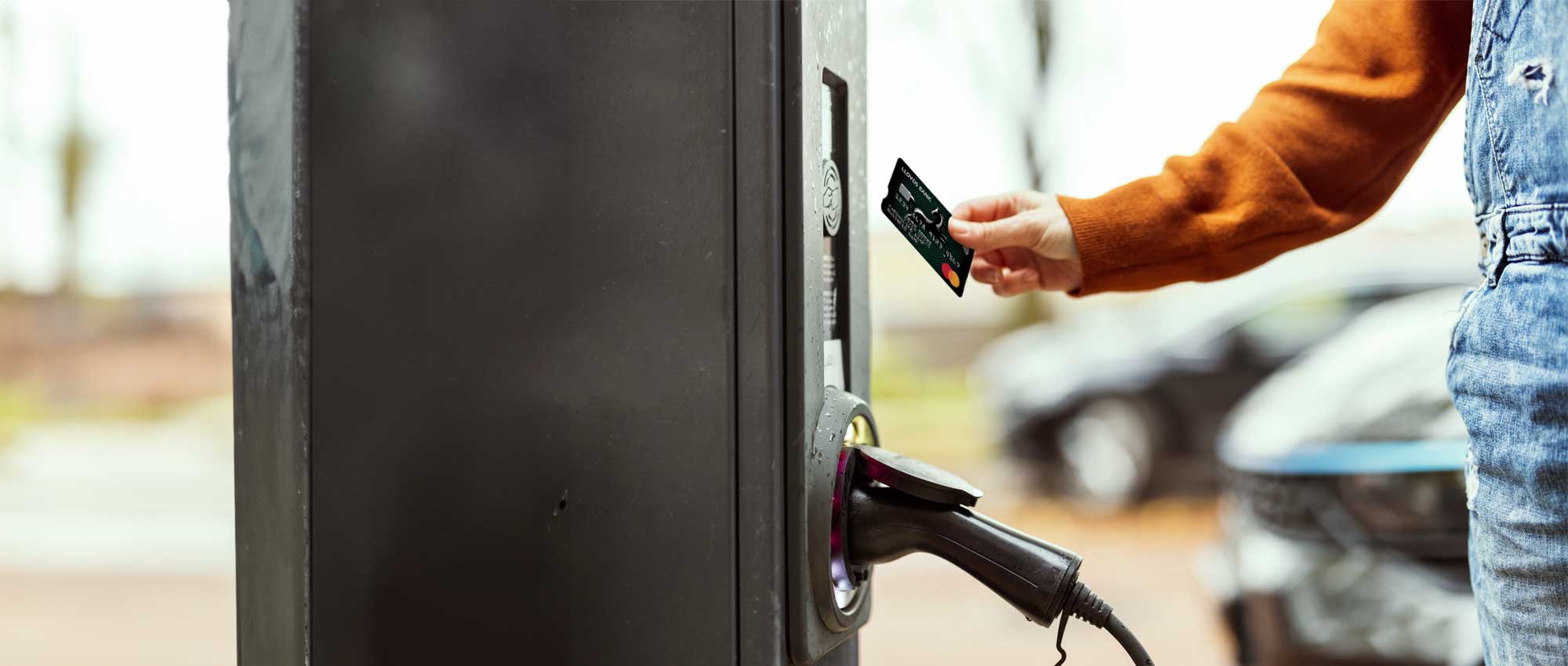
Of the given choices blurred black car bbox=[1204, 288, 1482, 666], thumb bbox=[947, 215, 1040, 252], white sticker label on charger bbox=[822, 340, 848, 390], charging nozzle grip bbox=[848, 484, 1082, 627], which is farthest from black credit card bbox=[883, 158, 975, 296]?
blurred black car bbox=[1204, 288, 1482, 666]

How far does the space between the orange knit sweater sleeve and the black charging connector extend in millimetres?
328

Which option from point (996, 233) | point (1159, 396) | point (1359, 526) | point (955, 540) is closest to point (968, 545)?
point (955, 540)

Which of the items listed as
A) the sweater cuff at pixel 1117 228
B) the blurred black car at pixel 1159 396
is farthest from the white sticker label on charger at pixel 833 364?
the blurred black car at pixel 1159 396

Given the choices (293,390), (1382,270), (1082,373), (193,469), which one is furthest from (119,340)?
(293,390)

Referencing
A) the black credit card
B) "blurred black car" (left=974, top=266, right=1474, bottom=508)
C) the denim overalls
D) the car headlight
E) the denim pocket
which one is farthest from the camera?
"blurred black car" (left=974, top=266, right=1474, bottom=508)

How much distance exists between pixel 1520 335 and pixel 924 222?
537 mm

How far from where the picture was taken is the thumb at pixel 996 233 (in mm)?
1299

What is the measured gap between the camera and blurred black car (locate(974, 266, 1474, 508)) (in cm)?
636

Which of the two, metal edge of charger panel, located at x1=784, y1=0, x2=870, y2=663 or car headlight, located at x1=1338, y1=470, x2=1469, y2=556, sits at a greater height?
metal edge of charger panel, located at x1=784, y1=0, x2=870, y2=663

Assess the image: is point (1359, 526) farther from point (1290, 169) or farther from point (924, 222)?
point (924, 222)

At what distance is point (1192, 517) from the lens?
6312mm

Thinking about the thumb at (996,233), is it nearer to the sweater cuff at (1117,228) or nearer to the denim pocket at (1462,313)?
the sweater cuff at (1117,228)

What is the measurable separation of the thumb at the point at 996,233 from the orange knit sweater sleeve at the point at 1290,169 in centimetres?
5

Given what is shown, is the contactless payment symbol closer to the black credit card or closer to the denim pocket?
the black credit card
